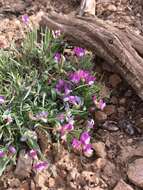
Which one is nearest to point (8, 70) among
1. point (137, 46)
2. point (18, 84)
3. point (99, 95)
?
point (18, 84)

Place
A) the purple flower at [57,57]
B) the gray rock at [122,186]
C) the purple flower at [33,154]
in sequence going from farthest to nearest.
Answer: the purple flower at [57,57], the purple flower at [33,154], the gray rock at [122,186]

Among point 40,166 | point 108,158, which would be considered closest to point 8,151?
point 40,166

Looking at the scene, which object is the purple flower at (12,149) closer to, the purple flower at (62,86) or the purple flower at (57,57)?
the purple flower at (62,86)

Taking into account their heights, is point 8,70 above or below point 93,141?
above

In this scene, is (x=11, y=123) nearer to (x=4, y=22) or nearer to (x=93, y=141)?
(x=93, y=141)

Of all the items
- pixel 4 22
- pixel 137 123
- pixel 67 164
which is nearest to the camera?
pixel 67 164

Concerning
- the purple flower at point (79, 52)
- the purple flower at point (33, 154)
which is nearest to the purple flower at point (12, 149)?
the purple flower at point (33, 154)

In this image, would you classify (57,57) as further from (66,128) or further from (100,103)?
(66,128)

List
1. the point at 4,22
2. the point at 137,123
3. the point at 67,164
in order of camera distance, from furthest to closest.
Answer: the point at 4,22
the point at 137,123
the point at 67,164
